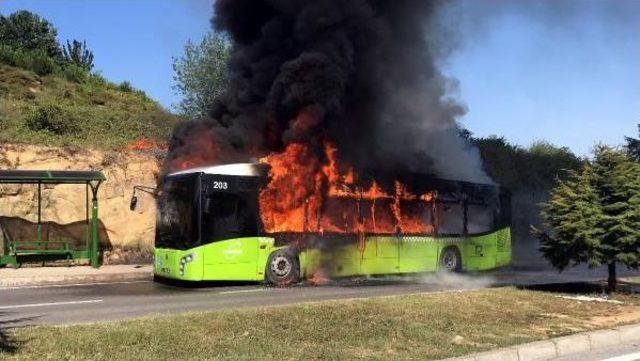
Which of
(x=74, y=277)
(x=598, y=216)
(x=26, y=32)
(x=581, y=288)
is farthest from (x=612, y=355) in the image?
(x=26, y=32)

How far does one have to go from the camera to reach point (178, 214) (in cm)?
1352

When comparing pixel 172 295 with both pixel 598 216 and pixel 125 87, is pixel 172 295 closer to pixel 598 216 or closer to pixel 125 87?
pixel 598 216

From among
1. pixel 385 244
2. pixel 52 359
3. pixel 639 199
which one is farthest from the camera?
pixel 385 244

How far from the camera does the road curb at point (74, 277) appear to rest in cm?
1477

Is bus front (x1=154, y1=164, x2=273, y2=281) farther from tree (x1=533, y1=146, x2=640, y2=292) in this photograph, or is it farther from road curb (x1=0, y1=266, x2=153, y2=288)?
tree (x1=533, y1=146, x2=640, y2=292)

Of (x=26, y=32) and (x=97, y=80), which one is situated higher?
(x=26, y=32)

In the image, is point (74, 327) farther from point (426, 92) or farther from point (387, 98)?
point (426, 92)

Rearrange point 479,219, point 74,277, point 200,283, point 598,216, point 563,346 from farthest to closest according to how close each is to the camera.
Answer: point 479,219 < point 74,277 < point 200,283 < point 598,216 < point 563,346

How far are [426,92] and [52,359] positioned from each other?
1765cm

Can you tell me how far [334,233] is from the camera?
48.0 ft

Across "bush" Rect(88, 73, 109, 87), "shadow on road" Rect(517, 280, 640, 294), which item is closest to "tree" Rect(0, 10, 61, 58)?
"bush" Rect(88, 73, 109, 87)

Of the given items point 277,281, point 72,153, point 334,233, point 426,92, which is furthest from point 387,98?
point 72,153

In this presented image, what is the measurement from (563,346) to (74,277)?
39.7ft

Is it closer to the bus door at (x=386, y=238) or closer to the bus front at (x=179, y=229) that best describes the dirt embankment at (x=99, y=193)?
the bus front at (x=179, y=229)
